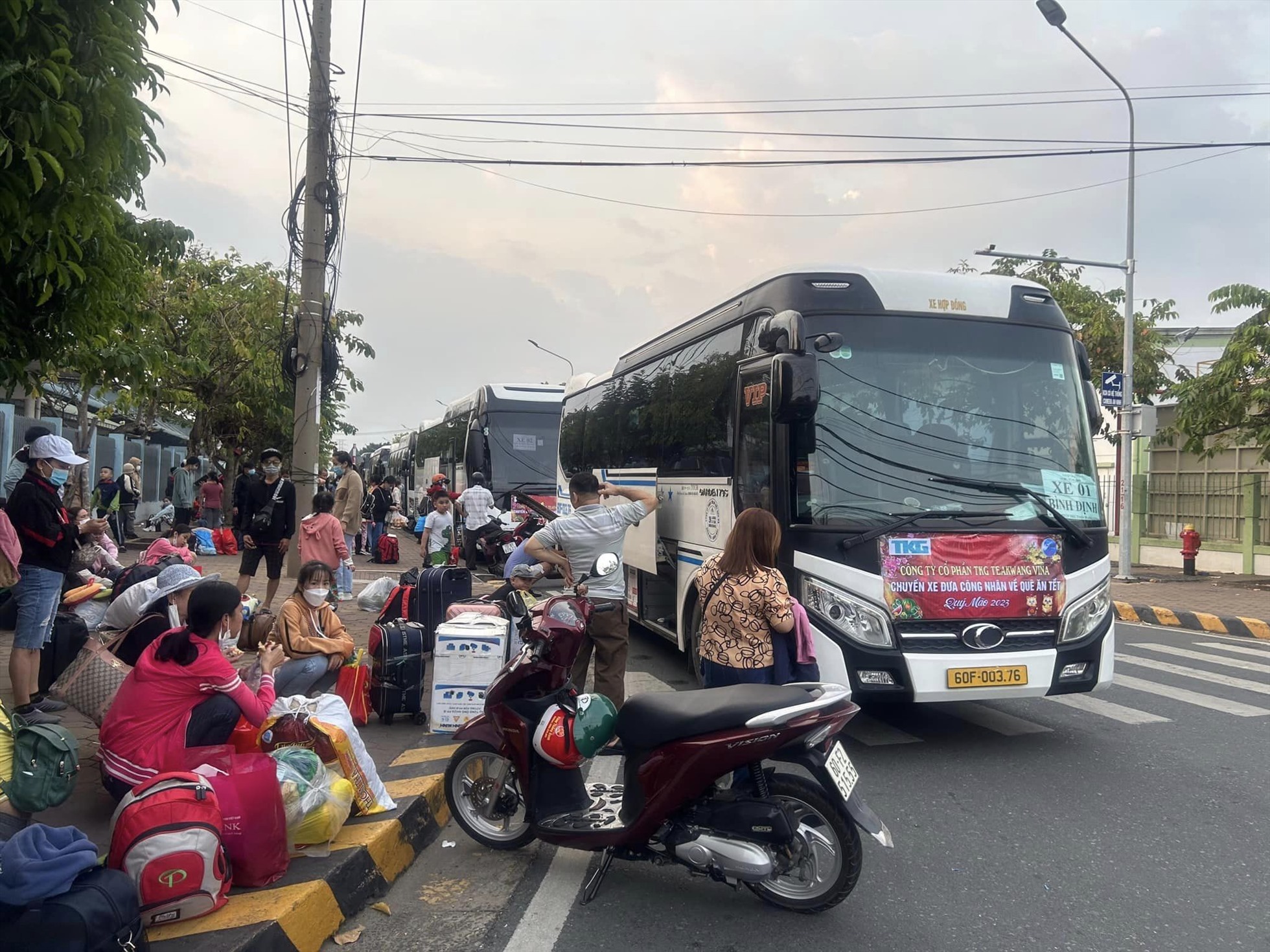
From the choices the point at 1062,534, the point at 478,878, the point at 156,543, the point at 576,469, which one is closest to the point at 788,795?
the point at 478,878

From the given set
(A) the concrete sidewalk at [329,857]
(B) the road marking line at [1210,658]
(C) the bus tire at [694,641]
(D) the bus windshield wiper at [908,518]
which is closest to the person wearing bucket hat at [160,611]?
(A) the concrete sidewalk at [329,857]

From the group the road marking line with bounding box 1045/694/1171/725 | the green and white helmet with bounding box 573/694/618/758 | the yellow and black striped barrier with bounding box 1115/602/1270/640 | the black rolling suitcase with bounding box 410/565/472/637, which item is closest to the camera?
the green and white helmet with bounding box 573/694/618/758

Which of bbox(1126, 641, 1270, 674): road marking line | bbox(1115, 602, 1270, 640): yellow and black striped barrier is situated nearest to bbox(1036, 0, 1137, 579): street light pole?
bbox(1115, 602, 1270, 640): yellow and black striped barrier

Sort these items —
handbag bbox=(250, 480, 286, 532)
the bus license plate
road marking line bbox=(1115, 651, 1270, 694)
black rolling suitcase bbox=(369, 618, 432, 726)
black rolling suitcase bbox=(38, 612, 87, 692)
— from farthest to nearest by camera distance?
handbag bbox=(250, 480, 286, 532) < road marking line bbox=(1115, 651, 1270, 694) < black rolling suitcase bbox=(38, 612, 87, 692) < black rolling suitcase bbox=(369, 618, 432, 726) < the bus license plate

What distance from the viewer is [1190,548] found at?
57.5ft

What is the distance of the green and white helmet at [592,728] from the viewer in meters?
Result: 4.04

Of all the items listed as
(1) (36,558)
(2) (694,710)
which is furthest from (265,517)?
(2) (694,710)

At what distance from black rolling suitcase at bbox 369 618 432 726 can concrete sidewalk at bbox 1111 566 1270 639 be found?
1082cm

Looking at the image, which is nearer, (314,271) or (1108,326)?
(314,271)

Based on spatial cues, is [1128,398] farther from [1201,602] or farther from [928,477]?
[928,477]

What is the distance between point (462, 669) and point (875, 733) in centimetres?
282

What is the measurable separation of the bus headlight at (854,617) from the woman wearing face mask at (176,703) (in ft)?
10.5

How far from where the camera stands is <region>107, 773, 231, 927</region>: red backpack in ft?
10.5

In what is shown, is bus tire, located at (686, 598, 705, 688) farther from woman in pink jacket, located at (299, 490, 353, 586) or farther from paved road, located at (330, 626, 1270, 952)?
woman in pink jacket, located at (299, 490, 353, 586)
